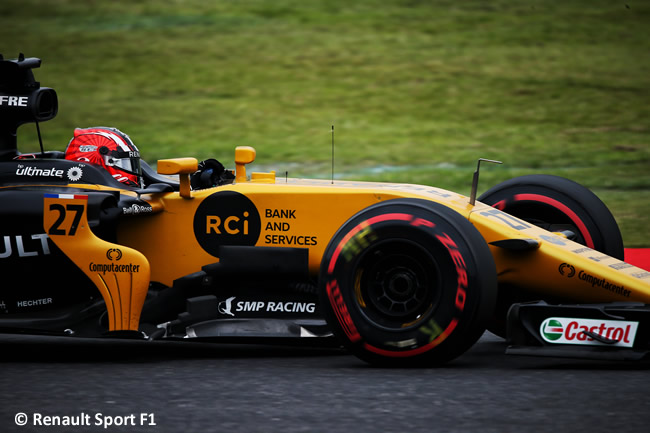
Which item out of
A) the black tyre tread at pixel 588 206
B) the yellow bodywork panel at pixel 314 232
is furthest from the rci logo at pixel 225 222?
the black tyre tread at pixel 588 206

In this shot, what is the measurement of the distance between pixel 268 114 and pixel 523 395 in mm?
16420

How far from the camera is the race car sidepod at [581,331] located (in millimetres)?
4996

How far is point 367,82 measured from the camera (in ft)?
73.4

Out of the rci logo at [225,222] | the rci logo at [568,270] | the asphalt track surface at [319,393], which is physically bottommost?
the asphalt track surface at [319,393]

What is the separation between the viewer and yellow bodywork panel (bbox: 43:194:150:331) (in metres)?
5.78

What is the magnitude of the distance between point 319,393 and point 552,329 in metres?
1.29

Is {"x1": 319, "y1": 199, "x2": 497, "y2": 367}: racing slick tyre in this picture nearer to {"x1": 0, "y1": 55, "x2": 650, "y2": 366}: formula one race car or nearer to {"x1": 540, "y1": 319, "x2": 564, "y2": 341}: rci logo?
{"x1": 0, "y1": 55, "x2": 650, "y2": 366}: formula one race car

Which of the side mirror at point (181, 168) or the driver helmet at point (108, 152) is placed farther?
the driver helmet at point (108, 152)

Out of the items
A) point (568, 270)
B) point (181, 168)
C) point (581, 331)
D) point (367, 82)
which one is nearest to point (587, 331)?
point (581, 331)

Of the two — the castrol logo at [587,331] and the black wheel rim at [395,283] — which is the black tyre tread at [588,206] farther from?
the black wheel rim at [395,283]

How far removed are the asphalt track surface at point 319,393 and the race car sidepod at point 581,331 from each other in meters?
0.12

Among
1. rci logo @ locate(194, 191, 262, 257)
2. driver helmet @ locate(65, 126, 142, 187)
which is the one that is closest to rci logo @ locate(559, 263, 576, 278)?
rci logo @ locate(194, 191, 262, 257)

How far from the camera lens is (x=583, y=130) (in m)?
18.8

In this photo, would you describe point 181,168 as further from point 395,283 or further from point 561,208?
point 561,208
